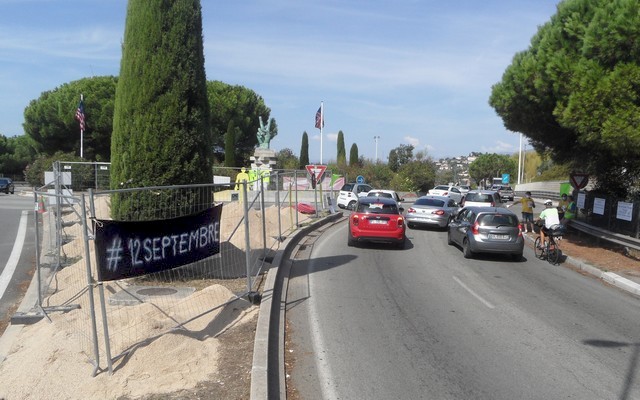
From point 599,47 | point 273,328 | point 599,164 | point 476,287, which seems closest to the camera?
point 273,328

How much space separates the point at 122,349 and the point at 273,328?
2.27m

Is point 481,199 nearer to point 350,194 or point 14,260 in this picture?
point 350,194

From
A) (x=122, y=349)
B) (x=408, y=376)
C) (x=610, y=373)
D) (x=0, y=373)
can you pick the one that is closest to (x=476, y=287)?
(x=610, y=373)

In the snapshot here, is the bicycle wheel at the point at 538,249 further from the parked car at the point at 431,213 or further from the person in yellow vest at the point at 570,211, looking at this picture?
the person in yellow vest at the point at 570,211

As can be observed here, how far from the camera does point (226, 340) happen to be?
727 cm

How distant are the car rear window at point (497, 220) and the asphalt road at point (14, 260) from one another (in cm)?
1173

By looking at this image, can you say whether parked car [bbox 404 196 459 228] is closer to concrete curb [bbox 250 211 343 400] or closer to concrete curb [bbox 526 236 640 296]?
concrete curb [bbox 526 236 640 296]

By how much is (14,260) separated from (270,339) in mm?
9814

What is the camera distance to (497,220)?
15.8m

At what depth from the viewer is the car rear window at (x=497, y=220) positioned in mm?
15719

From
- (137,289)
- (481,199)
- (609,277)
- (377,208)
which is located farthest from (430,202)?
(137,289)

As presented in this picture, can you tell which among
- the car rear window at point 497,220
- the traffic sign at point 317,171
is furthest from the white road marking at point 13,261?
the car rear window at point 497,220

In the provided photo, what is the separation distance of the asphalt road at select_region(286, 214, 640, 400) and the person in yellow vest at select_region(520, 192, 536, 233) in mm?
8667

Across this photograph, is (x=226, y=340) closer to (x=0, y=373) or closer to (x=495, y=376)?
(x=0, y=373)
